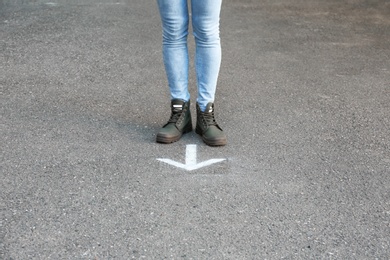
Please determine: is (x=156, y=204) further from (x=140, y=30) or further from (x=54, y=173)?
(x=140, y=30)

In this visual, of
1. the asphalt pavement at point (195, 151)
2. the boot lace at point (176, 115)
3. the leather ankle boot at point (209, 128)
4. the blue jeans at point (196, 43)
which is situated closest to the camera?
the asphalt pavement at point (195, 151)

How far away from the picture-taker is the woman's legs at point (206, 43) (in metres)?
4.82

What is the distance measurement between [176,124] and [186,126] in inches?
4.2

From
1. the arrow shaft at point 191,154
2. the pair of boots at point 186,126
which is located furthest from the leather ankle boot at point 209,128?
the arrow shaft at point 191,154

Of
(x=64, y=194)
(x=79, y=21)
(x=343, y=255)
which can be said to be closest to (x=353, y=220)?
(x=343, y=255)

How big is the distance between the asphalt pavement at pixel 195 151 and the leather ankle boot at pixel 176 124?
0.07 meters

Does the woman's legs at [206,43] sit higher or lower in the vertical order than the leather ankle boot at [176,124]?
higher

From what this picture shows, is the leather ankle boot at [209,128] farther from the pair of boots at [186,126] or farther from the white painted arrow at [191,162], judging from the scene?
the white painted arrow at [191,162]

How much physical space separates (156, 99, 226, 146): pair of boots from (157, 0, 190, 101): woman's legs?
9 cm

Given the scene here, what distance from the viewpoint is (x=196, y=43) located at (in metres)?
5.05

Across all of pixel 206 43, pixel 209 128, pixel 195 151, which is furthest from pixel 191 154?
pixel 206 43

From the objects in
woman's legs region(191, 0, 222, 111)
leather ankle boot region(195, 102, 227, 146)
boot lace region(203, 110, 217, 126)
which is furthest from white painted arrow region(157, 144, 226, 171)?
woman's legs region(191, 0, 222, 111)

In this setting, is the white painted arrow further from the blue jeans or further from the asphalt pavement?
the blue jeans

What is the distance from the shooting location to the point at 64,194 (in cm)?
431
